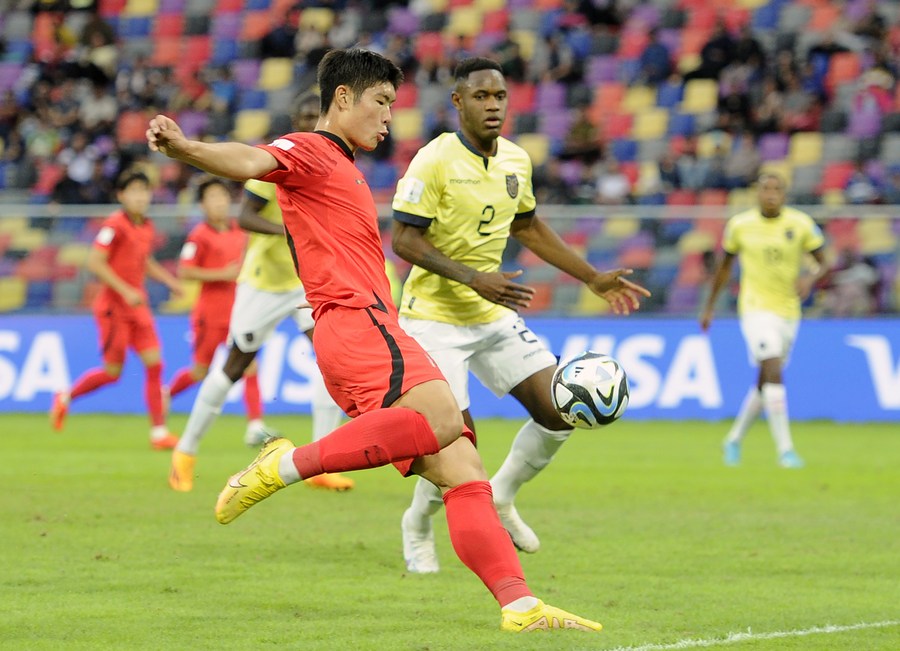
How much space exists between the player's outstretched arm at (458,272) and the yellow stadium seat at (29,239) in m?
12.1

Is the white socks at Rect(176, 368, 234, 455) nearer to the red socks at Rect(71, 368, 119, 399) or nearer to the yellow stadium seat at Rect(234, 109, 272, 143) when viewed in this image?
the red socks at Rect(71, 368, 119, 399)

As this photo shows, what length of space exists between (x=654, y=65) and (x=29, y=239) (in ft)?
33.3

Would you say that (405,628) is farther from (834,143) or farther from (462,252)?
(834,143)

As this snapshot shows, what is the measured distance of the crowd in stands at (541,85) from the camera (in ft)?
68.7

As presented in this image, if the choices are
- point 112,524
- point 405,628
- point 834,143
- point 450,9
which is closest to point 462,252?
point 405,628

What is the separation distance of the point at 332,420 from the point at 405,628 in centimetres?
483

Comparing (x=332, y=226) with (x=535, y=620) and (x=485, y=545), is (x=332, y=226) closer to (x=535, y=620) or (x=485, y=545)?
(x=485, y=545)

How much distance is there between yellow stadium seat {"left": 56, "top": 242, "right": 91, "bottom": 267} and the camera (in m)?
18.3

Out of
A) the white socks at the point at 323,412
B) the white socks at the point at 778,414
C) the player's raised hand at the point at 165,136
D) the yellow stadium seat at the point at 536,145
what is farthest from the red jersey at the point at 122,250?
the player's raised hand at the point at 165,136

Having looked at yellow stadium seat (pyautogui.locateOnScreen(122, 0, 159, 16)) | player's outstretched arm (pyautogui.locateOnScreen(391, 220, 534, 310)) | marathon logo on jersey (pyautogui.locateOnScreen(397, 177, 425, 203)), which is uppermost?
marathon logo on jersey (pyautogui.locateOnScreen(397, 177, 425, 203))

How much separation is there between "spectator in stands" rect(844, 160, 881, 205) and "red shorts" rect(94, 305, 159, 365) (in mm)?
9499

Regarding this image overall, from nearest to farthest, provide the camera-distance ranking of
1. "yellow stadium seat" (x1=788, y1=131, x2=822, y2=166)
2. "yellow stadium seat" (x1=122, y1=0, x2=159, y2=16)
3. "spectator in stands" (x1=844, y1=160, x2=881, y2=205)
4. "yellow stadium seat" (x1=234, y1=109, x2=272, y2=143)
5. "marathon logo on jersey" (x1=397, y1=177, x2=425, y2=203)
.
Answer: "marathon logo on jersey" (x1=397, y1=177, x2=425, y2=203) < "spectator in stands" (x1=844, y1=160, x2=881, y2=205) < "yellow stadium seat" (x1=788, y1=131, x2=822, y2=166) < "yellow stadium seat" (x1=234, y1=109, x2=272, y2=143) < "yellow stadium seat" (x1=122, y1=0, x2=159, y2=16)

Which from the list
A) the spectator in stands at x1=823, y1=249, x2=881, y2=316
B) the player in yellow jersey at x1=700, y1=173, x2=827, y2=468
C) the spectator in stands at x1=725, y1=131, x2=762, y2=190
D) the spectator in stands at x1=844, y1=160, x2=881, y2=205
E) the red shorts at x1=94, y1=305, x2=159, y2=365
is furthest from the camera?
the spectator in stands at x1=725, y1=131, x2=762, y2=190

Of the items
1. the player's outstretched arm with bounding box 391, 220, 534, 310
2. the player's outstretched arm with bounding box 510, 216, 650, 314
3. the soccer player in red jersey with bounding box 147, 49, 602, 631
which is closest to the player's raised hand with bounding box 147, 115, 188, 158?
the soccer player in red jersey with bounding box 147, 49, 602, 631
